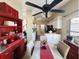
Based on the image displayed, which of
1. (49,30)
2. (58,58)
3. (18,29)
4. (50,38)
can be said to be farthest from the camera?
(49,30)

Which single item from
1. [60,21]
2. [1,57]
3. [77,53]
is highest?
[60,21]

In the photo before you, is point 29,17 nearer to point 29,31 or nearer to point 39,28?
point 29,31

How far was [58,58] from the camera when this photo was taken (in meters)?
2.53

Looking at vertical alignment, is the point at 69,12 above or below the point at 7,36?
above

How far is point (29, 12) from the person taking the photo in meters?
7.99

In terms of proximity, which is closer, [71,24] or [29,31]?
[71,24]

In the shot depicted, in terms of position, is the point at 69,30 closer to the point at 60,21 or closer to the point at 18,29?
the point at 60,21

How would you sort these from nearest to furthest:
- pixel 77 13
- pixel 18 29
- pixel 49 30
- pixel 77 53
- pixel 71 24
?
pixel 77 53, pixel 77 13, pixel 18 29, pixel 71 24, pixel 49 30

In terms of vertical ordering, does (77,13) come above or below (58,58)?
above

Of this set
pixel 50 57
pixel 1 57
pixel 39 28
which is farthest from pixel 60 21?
pixel 39 28

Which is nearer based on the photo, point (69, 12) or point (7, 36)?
point (7, 36)

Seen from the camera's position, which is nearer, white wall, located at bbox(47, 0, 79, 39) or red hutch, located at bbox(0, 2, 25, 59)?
red hutch, located at bbox(0, 2, 25, 59)

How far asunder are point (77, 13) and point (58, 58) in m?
2.60

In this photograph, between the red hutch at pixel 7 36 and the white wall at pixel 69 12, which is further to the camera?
the white wall at pixel 69 12
